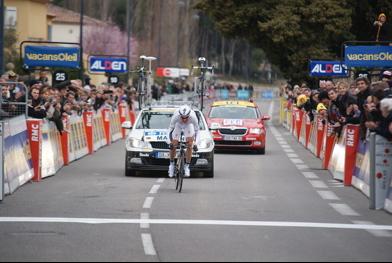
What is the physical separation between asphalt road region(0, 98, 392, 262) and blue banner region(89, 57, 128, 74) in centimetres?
2402

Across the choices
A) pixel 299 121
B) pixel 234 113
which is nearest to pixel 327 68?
pixel 299 121

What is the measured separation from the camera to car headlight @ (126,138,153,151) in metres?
21.4

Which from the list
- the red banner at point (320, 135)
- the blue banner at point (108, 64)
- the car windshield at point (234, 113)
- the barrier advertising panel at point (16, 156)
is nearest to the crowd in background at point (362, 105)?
the red banner at point (320, 135)

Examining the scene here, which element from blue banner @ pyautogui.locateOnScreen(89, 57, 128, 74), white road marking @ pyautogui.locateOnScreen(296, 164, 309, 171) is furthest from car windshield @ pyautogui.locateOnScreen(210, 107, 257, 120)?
blue banner @ pyautogui.locateOnScreen(89, 57, 128, 74)

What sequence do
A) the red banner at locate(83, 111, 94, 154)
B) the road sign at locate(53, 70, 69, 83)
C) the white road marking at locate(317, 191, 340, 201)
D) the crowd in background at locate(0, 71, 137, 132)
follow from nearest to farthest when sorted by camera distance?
the white road marking at locate(317, 191, 340, 201) < the crowd in background at locate(0, 71, 137, 132) < the red banner at locate(83, 111, 94, 154) < the road sign at locate(53, 70, 69, 83)

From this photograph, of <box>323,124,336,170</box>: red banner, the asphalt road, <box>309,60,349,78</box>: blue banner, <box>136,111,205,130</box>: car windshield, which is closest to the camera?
the asphalt road

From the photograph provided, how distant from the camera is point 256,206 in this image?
15750 mm

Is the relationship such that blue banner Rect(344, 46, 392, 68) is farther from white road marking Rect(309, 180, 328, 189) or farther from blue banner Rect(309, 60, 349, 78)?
blue banner Rect(309, 60, 349, 78)

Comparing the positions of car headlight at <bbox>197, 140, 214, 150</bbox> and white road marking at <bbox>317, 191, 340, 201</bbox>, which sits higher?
car headlight at <bbox>197, 140, 214, 150</bbox>

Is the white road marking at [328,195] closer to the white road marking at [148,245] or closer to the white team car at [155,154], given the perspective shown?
the white team car at [155,154]

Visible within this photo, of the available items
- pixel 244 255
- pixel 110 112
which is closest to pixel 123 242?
pixel 244 255

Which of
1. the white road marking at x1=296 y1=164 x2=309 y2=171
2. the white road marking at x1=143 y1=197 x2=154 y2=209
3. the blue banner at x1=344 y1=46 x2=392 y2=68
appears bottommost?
the white road marking at x1=296 y1=164 x2=309 y2=171

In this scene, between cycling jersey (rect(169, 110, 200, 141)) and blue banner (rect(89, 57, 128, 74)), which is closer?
cycling jersey (rect(169, 110, 200, 141))

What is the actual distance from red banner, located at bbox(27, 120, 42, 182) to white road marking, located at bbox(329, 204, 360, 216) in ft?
20.6
